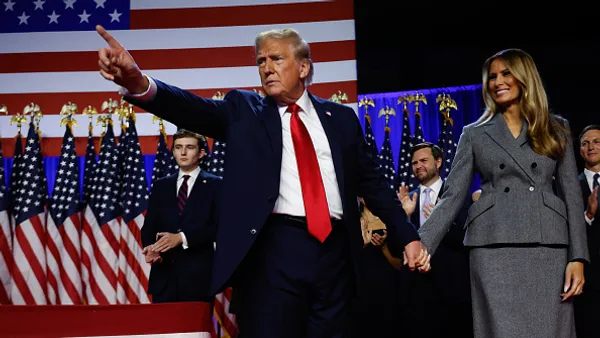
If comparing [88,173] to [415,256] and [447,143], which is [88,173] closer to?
[447,143]

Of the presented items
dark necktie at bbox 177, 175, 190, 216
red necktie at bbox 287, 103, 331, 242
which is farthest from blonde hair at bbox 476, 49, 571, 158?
dark necktie at bbox 177, 175, 190, 216

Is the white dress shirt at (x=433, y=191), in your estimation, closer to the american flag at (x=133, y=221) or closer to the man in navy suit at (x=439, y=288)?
the man in navy suit at (x=439, y=288)

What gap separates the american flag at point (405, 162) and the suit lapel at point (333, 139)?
3270 mm

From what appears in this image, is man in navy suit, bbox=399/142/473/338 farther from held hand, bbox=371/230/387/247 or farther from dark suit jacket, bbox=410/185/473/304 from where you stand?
held hand, bbox=371/230/387/247

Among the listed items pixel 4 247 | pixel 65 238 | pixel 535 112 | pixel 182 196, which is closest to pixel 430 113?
pixel 182 196

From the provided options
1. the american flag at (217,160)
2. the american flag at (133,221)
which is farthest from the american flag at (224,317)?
the american flag at (133,221)

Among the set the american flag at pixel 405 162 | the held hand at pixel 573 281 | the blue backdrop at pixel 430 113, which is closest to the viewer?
the held hand at pixel 573 281

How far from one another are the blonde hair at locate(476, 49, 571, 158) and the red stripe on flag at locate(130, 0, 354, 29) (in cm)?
360

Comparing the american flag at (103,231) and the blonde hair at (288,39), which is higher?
the blonde hair at (288,39)

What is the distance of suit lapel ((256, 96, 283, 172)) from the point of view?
8.48ft

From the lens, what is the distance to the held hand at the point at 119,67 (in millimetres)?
2158

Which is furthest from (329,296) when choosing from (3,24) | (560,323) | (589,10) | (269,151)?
(589,10)

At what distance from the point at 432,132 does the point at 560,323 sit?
5.01 metres

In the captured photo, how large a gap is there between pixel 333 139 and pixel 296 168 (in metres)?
0.20
